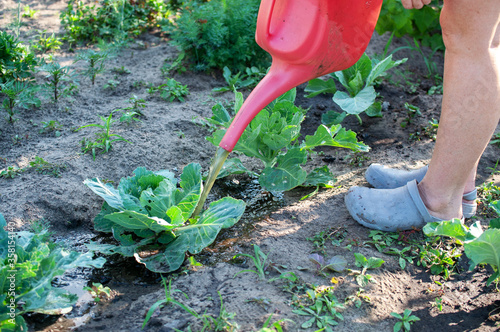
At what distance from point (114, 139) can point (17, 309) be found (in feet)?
4.25

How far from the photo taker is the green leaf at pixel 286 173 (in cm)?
225

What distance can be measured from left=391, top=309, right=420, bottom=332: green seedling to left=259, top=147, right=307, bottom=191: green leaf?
83cm

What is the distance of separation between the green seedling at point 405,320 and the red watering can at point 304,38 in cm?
99

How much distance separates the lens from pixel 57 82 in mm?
2953

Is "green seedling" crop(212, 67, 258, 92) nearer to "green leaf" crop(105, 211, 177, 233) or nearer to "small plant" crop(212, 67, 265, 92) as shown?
"small plant" crop(212, 67, 265, 92)

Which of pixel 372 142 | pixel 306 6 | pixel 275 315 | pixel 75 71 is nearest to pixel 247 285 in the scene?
pixel 275 315

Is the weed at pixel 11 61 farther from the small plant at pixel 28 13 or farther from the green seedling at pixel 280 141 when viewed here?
the small plant at pixel 28 13

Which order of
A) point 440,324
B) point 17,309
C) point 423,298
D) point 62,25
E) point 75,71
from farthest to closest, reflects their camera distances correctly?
point 62,25 → point 75,71 → point 423,298 → point 440,324 → point 17,309

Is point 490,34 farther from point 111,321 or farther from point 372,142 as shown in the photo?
point 111,321

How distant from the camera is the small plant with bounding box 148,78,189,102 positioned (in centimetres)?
322

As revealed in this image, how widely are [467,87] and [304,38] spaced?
2.36ft

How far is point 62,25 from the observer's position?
4062 millimetres

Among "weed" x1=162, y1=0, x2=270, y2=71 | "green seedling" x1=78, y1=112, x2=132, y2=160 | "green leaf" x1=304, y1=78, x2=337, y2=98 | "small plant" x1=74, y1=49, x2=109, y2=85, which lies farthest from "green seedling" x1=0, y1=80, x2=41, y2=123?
"green leaf" x1=304, y1=78, x2=337, y2=98

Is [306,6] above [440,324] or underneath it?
above
